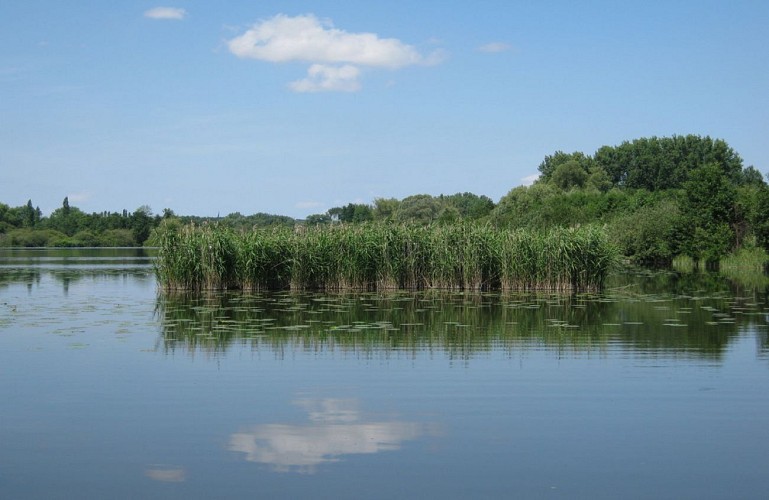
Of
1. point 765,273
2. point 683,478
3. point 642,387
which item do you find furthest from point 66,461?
point 765,273

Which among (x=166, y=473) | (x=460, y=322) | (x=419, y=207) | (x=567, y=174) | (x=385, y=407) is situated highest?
(x=567, y=174)

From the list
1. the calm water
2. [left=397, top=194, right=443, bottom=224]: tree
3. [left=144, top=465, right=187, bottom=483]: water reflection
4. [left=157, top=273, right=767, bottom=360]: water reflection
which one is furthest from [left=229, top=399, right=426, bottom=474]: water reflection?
[left=397, top=194, right=443, bottom=224]: tree

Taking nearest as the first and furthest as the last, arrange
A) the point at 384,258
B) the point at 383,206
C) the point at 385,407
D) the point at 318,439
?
the point at 318,439 → the point at 385,407 → the point at 384,258 → the point at 383,206

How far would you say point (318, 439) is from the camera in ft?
24.9

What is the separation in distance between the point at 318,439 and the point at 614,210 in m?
48.7

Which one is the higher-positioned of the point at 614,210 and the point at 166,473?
the point at 614,210

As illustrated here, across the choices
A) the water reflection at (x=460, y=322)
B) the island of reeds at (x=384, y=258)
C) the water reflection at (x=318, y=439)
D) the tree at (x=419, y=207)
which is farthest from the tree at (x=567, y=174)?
the water reflection at (x=318, y=439)

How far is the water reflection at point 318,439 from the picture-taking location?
6.99 m

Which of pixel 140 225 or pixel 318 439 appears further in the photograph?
pixel 140 225

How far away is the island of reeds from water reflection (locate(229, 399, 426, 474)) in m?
17.1

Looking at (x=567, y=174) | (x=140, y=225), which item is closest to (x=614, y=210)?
(x=567, y=174)

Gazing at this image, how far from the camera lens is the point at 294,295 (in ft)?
79.0

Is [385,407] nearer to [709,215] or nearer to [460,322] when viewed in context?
[460,322]

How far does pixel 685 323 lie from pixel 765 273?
23.4m
